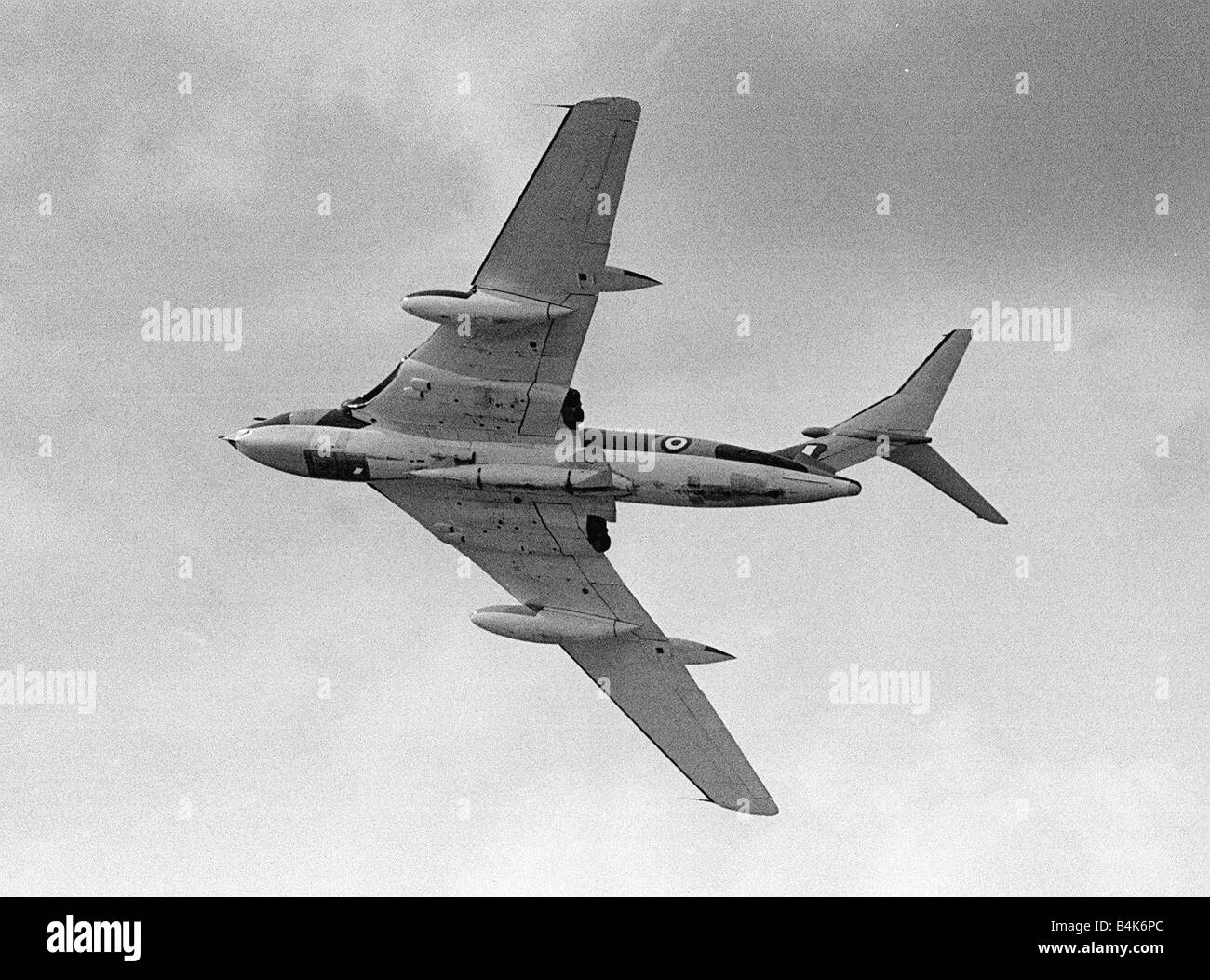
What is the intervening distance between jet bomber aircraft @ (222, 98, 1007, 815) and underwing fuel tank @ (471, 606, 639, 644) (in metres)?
0.06

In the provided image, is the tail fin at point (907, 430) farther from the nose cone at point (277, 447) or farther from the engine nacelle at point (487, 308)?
the nose cone at point (277, 447)

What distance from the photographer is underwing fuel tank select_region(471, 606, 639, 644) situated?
5103cm

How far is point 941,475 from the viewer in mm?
54125

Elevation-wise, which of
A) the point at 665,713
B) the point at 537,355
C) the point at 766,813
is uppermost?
the point at 537,355

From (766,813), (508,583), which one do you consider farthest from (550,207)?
(766,813)

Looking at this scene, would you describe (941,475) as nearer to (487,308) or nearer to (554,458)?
(554,458)

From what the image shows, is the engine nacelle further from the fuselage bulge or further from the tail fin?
the tail fin

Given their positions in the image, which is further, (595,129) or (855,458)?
(855,458)

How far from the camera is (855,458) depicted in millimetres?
54750

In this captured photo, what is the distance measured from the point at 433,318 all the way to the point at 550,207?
4.78 metres

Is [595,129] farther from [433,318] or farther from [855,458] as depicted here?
[855,458]

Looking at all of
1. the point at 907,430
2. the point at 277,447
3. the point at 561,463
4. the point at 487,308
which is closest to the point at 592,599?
the point at 561,463

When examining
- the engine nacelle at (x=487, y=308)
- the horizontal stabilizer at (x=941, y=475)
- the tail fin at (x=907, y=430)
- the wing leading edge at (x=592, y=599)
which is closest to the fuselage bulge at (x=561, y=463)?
the wing leading edge at (x=592, y=599)

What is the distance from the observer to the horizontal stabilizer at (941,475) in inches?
2095
